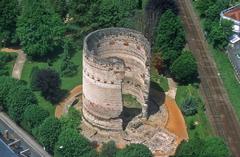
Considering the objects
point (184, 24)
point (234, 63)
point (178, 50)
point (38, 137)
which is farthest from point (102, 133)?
point (184, 24)

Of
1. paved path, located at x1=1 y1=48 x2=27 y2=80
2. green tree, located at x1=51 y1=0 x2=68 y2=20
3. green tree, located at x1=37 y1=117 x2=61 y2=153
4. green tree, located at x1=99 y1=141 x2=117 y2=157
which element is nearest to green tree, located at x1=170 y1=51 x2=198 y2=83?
green tree, located at x1=99 y1=141 x2=117 y2=157

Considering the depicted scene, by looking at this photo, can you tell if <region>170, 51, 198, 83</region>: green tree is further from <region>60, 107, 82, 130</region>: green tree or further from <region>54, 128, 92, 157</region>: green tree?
<region>54, 128, 92, 157</region>: green tree

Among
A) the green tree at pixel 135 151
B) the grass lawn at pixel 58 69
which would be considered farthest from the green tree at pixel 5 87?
the green tree at pixel 135 151

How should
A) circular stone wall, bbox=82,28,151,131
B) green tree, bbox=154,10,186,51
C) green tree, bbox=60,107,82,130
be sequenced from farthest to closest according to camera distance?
green tree, bbox=154,10,186,51, green tree, bbox=60,107,82,130, circular stone wall, bbox=82,28,151,131

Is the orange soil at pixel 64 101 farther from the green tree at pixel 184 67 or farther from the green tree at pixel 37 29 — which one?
the green tree at pixel 184 67

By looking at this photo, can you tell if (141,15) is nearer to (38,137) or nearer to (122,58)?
(122,58)

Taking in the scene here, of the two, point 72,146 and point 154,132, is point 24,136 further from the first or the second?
point 154,132
